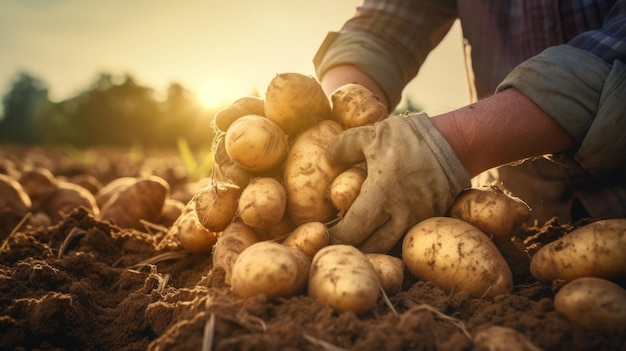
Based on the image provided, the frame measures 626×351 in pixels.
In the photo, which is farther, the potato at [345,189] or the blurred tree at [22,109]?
the blurred tree at [22,109]

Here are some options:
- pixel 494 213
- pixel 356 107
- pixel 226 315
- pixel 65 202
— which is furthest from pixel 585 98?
pixel 65 202

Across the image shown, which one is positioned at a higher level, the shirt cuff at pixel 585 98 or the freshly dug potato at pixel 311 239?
the shirt cuff at pixel 585 98

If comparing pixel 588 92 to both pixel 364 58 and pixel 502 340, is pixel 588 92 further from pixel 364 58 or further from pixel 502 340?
pixel 364 58

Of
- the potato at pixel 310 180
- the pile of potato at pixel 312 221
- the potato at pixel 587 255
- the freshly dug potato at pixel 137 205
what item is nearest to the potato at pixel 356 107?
the pile of potato at pixel 312 221

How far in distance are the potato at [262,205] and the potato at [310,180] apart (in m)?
0.08

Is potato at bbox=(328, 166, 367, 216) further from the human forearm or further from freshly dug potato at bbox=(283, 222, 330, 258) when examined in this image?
the human forearm

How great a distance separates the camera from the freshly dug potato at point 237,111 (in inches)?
83.0

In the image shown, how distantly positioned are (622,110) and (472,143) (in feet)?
1.97

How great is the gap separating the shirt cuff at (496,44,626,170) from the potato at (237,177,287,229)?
1.16m

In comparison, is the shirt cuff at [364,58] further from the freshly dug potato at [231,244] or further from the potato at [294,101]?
the freshly dug potato at [231,244]

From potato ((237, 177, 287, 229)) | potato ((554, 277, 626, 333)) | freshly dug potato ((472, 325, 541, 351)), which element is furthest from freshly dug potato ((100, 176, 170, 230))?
potato ((554, 277, 626, 333))

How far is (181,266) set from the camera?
2260mm

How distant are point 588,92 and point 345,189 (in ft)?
3.59

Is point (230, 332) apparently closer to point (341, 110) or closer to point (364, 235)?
point (364, 235)
